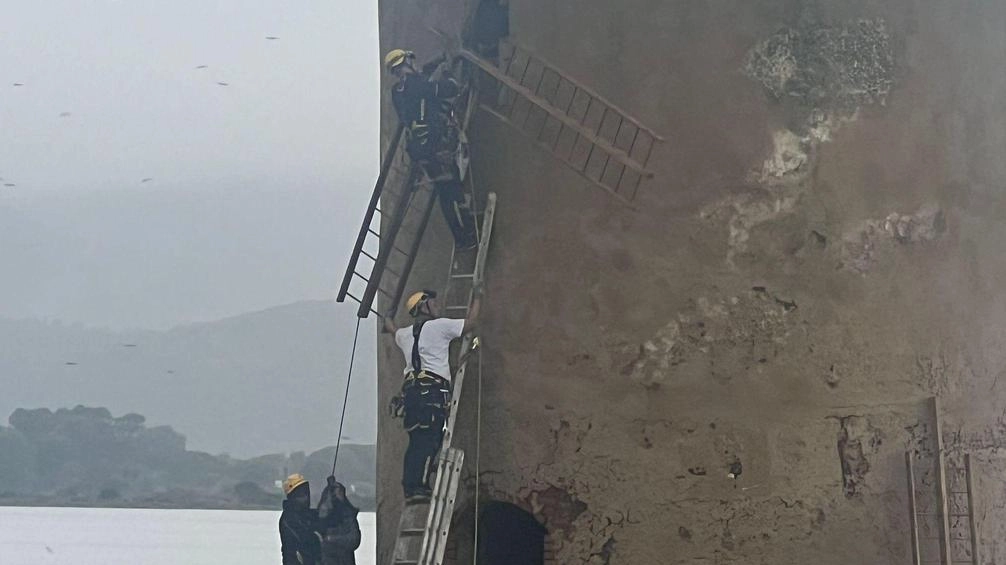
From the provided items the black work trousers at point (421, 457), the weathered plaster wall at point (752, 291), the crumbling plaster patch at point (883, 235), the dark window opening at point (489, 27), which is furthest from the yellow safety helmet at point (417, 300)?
the crumbling plaster patch at point (883, 235)

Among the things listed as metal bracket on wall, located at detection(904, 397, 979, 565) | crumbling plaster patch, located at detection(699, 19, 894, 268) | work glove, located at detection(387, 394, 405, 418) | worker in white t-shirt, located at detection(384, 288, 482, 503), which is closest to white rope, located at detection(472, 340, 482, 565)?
worker in white t-shirt, located at detection(384, 288, 482, 503)

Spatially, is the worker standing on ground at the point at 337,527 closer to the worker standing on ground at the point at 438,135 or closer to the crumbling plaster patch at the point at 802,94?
the worker standing on ground at the point at 438,135

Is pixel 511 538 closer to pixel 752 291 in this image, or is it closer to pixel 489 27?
pixel 752 291

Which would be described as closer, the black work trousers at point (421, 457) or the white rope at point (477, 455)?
the black work trousers at point (421, 457)

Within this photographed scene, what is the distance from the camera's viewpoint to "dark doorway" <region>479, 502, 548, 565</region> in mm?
7754

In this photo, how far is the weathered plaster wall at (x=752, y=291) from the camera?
7543 millimetres

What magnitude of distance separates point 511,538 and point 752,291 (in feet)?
7.61

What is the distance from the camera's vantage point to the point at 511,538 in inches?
307

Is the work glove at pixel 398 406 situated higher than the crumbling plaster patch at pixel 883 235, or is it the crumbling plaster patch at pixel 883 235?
the crumbling plaster patch at pixel 883 235

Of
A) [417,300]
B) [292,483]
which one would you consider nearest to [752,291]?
[417,300]

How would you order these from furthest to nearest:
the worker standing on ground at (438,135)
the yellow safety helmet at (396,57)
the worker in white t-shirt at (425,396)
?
the yellow safety helmet at (396,57) < the worker standing on ground at (438,135) < the worker in white t-shirt at (425,396)

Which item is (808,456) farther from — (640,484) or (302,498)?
(302,498)

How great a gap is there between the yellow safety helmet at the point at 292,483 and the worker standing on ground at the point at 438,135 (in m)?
1.98

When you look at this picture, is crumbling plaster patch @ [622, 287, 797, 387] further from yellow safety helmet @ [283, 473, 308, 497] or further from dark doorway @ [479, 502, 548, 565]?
yellow safety helmet @ [283, 473, 308, 497]
